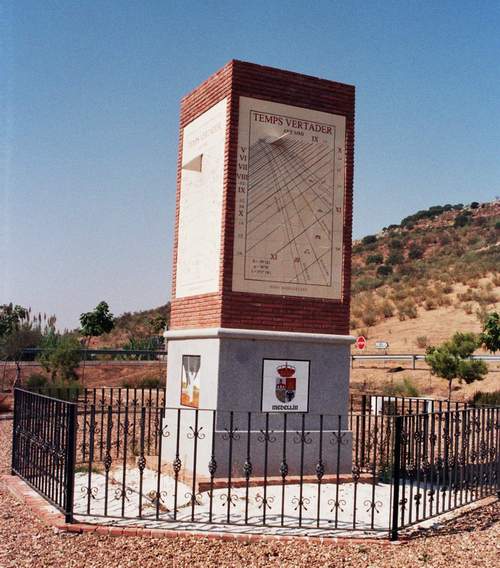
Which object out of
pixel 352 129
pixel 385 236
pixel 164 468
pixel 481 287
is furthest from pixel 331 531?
pixel 385 236

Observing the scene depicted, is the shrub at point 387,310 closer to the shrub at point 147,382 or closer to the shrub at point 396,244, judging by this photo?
the shrub at point 147,382

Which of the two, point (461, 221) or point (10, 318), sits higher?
point (461, 221)

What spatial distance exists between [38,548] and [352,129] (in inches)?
292

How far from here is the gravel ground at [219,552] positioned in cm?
643

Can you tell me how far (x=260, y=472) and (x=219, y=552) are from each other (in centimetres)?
321

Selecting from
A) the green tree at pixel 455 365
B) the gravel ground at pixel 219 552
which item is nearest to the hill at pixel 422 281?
Result: the green tree at pixel 455 365

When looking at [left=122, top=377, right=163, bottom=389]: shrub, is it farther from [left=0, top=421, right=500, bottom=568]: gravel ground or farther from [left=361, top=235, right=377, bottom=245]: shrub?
[left=361, top=235, right=377, bottom=245]: shrub

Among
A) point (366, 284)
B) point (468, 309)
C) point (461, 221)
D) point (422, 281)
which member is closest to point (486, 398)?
point (468, 309)

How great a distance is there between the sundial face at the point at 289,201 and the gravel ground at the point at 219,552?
13.5ft

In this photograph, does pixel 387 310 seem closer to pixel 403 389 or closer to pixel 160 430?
pixel 403 389

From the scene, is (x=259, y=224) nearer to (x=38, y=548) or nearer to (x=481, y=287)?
(x=38, y=548)

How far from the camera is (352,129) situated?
1102cm

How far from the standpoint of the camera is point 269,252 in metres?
10.3

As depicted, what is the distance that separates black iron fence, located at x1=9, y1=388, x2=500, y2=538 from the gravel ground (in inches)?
17.4
